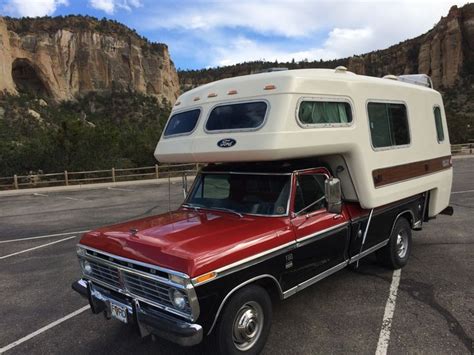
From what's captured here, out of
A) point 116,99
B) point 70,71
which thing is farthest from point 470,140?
point 70,71

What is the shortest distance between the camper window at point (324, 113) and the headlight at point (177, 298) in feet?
7.45

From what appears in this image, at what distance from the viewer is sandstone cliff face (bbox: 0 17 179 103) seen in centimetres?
6962

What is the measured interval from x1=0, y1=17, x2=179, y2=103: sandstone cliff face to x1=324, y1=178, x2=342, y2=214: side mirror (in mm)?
65744

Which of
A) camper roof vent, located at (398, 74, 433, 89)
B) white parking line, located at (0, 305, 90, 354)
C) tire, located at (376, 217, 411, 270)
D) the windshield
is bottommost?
white parking line, located at (0, 305, 90, 354)

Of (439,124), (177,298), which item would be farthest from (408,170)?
(177,298)

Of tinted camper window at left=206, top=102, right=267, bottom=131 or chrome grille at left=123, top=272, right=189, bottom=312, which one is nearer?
chrome grille at left=123, top=272, right=189, bottom=312

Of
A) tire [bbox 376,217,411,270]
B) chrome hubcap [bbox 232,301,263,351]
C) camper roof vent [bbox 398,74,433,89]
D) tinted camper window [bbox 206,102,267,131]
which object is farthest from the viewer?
camper roof vent [bbox 398,74,433,89]

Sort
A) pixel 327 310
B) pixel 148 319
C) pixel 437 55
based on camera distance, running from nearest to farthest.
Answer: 1. pixel 148 319
2. pixel 327 310
3. pixel 437 55

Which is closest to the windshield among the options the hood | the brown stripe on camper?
the hood

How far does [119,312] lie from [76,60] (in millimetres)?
87809

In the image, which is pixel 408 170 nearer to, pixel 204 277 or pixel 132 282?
pixel 204 277

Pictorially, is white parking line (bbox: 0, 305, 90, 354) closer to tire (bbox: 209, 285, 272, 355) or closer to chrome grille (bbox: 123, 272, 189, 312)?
chrome grille (bbox: 123, 272, 189, 312)

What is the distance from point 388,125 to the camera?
565cm

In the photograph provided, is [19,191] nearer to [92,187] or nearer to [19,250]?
[92,187]
